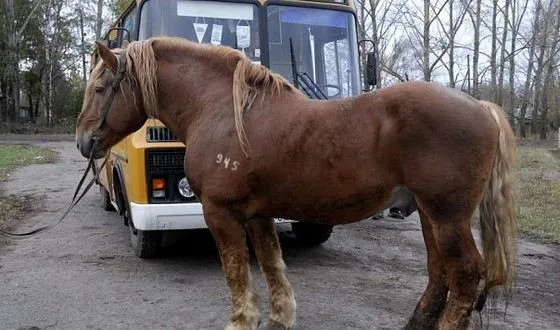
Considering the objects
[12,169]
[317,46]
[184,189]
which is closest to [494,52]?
[12,169]

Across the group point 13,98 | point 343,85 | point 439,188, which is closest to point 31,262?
point 343,85

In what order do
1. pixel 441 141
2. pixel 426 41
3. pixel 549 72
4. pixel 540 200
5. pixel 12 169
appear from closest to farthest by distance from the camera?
pixel 441 141 < pixel 540 200 < pixel 12 169 < pixel 426 41 < pixel 549 72

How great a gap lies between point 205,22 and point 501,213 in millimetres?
3463

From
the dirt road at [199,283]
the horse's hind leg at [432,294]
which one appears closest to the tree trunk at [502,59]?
the dirt road at [199,283]

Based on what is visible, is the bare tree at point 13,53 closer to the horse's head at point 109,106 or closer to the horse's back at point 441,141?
the horse's head at point 109,106

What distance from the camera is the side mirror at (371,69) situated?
258 inches

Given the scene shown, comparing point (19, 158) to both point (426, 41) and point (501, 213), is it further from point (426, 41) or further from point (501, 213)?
point (426, 41)

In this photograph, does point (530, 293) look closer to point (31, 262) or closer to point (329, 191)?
point (329, 191)

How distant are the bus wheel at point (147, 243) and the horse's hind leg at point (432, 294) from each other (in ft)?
9.87

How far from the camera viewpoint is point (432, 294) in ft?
12.4

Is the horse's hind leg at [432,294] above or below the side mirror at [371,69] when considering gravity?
below

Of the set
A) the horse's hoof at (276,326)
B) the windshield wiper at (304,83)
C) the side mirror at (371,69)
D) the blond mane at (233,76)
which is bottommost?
the horse's hoof at (276,326)

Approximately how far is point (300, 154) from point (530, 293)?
9.17 ft

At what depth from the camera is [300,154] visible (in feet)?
11.5
